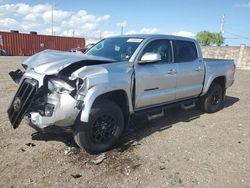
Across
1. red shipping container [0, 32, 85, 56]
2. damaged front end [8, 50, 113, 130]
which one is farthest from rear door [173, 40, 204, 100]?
red shipping container [0, 32, 85, 56]

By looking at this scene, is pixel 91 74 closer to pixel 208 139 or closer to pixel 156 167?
pixel 156 167

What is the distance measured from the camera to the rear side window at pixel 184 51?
5551mm

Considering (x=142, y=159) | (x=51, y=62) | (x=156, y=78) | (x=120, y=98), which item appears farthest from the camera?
(x=156, y=78)

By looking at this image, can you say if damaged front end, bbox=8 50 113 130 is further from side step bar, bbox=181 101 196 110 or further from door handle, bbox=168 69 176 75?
side step bar, bbox=181 101 196 110

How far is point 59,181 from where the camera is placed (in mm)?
3402

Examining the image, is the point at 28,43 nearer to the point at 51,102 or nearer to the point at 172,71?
the point at 172,71

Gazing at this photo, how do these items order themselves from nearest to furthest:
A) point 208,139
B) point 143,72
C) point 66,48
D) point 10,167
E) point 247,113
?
1. point 10,167
2. point 143,72
3. point 208,139
4. point 247,113
5. point 66,48

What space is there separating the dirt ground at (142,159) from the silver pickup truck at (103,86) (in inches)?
16.3

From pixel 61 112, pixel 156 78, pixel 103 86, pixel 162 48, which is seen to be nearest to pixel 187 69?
pixel 162 48

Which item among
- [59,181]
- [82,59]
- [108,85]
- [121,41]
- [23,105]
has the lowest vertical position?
[59,181]

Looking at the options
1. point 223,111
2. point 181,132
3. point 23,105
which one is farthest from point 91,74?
point 223,111

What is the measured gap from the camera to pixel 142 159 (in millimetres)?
4078

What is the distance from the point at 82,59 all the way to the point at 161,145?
→ 2007 millimetres

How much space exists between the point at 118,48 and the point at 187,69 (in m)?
1.62
